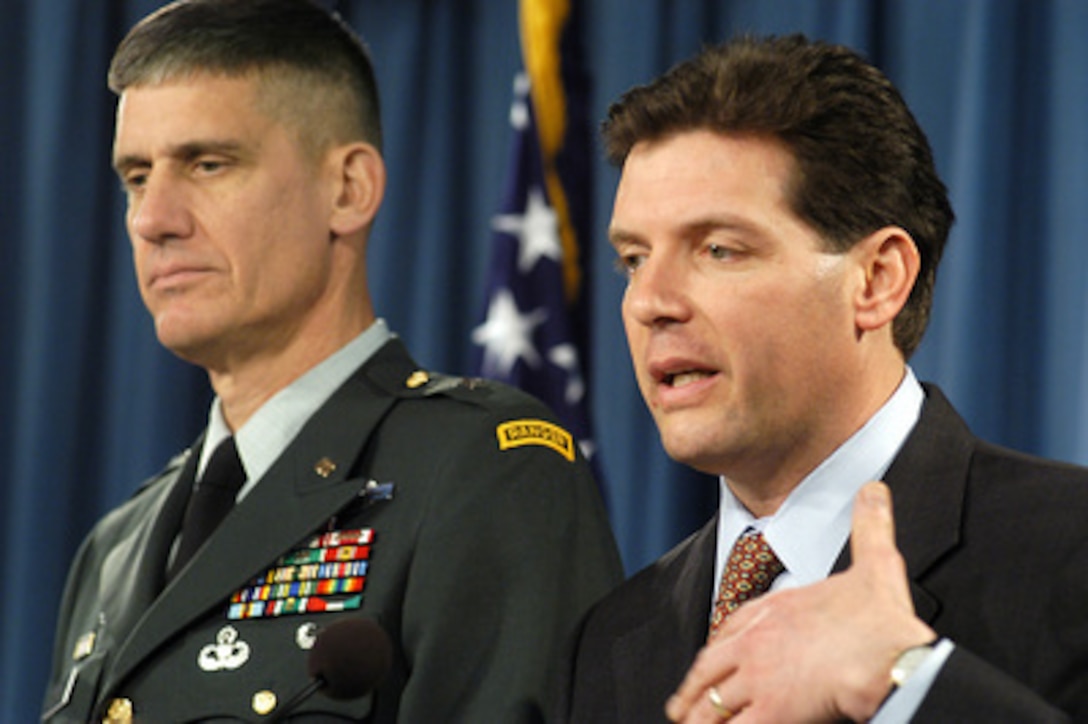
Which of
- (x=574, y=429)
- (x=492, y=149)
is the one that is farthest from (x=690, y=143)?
(x=492, y=149)

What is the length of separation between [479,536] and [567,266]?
131 cm

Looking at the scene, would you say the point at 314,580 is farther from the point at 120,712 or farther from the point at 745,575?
the point at 745,575

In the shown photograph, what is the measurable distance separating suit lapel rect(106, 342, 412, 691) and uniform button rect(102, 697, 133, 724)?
25 millimetres

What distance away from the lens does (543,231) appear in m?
3.39

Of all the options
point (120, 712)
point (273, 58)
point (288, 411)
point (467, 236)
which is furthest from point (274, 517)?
point (467, 236)

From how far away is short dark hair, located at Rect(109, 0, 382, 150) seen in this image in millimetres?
2459

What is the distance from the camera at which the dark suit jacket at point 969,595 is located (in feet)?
4.94

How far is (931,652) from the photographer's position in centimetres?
146

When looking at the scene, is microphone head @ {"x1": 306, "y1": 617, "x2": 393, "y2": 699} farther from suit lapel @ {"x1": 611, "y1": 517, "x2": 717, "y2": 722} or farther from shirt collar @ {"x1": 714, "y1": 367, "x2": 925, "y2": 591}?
shirt collar @ {"x1": 714, "y1": 367, "x2": 925, "y2": 591}

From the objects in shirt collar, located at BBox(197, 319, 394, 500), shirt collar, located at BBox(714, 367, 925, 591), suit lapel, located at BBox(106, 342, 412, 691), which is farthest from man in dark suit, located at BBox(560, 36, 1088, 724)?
shirt collar, located at BBox(197, 319, 394, 500)

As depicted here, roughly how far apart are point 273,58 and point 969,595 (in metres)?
1.31

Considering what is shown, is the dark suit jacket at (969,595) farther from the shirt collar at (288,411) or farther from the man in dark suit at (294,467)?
the shirt collar at (288,411)

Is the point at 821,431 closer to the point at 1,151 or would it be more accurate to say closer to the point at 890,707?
the point at 890,707

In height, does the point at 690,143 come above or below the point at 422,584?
above
